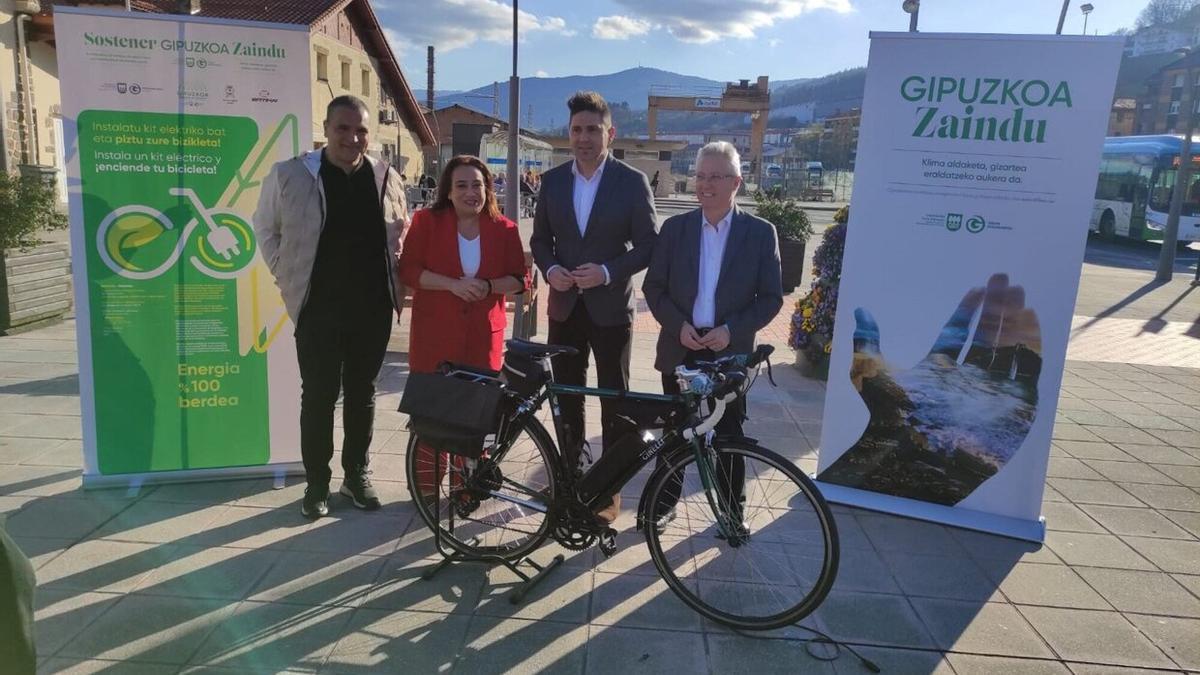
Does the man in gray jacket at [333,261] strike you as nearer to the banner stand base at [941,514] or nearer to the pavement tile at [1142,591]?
the banner stand base at [941,514]

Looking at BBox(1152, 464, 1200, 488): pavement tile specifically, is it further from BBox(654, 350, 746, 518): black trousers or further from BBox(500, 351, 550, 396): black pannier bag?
BBox(500, 351, 550, 396): black pannier bag

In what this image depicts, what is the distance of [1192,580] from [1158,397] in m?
4.02

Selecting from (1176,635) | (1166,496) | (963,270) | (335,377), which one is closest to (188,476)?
(335,377)

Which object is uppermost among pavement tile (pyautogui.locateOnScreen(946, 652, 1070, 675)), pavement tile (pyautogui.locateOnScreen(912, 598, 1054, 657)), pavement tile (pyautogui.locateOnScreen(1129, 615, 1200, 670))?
pavement tile (pyautogui.locateOnScreen(1129, 615, 1200, 670))

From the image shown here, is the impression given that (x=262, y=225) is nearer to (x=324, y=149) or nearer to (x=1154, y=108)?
(x=324, y=149)

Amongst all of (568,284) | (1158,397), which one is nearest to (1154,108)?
(1158,397)

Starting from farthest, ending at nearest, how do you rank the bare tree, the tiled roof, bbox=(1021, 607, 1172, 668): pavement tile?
the bare tree < the tiled roof < bbox=(1021, 607, 1172, 668): pavement tile

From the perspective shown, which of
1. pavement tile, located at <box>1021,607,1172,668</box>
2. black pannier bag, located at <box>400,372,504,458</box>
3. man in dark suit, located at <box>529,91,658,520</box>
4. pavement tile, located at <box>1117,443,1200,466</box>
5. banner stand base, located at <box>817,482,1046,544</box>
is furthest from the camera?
pavement tile, located at <box>1117,443,1200,466</box>

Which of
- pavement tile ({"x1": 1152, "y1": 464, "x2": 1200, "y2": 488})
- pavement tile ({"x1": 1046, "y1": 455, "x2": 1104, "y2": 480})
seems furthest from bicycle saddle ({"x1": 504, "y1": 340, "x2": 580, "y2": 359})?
pavement tile ({"x1": 1152, "y1": 464, "x2": 1200, "y2": 488})

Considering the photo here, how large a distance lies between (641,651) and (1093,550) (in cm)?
249

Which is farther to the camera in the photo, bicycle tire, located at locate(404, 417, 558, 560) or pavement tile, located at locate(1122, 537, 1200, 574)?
pavement tile, located at locate(1122, 537, 1200, 574)

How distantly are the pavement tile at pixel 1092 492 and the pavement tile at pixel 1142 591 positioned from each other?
2.92ft

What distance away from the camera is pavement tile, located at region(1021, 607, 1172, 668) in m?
2.82

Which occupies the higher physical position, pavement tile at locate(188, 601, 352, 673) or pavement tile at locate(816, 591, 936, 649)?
pavement tile at locate(816, 591, 936, 649)
